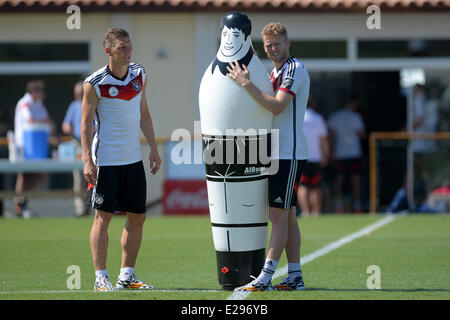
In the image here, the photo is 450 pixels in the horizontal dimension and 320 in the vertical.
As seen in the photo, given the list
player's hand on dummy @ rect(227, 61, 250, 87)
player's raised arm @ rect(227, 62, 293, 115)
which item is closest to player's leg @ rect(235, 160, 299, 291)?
player's raised arm @ rect(227, 62, 293, 115)

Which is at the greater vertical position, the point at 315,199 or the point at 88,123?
the point at 88,123

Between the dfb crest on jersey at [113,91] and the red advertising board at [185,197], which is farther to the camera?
the red advertising board at [185,197]

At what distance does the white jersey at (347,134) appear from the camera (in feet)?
57.7

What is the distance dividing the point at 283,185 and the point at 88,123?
5.45ft

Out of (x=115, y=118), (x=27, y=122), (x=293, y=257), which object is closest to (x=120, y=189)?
(x=115, y=118)

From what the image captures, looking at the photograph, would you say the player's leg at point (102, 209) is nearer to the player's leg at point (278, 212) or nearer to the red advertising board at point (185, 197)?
the player's leg at point (278, 212)

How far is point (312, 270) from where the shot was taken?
29.9ft

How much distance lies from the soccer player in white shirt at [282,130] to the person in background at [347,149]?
10.2 m

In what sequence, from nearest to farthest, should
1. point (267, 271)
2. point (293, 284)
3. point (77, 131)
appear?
point (267, 271), point (293, 284), point (77, 131)

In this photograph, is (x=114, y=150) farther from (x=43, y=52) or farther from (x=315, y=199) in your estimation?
(x=43, y=52)

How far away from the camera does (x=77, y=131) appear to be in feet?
54.8

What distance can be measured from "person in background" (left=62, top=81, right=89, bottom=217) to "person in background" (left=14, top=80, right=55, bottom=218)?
0.38 m

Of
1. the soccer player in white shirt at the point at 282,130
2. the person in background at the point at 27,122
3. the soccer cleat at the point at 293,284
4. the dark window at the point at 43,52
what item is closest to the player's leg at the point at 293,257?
the soccer cleat at the point at 293,284
